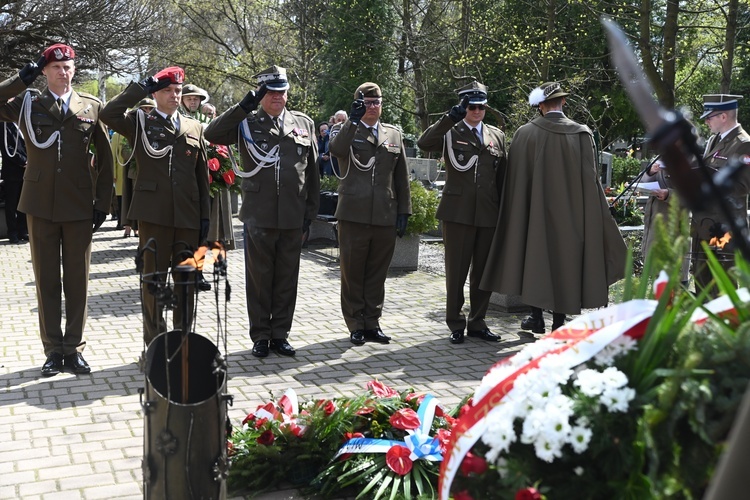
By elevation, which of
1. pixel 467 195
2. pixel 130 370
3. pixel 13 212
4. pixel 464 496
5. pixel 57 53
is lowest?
pixel 130 370

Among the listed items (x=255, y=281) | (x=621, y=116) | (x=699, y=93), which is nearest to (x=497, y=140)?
(x=255, y=281)

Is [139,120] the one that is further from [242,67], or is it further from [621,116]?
[621,116]

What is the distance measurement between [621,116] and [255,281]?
29188 mm

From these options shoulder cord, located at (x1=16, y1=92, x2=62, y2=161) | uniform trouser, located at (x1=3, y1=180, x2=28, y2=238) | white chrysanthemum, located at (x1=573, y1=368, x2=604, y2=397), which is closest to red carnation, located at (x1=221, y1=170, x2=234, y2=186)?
shoulder cord, located at (x1=16, y1=92, x2=62, y2=161)

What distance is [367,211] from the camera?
7.72 metres

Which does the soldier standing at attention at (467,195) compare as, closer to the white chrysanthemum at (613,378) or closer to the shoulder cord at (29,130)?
the shoulder cord at (29,130)

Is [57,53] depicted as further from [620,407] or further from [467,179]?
[620,407]

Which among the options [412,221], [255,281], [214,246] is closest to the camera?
[214,246]

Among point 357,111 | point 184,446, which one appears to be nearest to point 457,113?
point 357,111

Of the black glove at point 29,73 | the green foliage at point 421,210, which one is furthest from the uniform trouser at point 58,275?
the green foliage at point 421,210

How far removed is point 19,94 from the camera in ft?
20.6

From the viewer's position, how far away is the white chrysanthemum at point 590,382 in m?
2.25

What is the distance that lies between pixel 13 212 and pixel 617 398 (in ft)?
44.6

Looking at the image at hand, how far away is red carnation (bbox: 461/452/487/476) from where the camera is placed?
236cm
